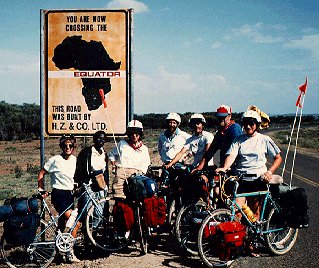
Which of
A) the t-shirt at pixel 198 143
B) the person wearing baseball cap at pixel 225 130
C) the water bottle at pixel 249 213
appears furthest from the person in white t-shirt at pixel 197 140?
the water bottle at pixel 249 213

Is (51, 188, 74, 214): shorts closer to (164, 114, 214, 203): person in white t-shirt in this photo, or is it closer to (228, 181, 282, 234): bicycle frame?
(164, 114, 214, 203): person in white t-shirt

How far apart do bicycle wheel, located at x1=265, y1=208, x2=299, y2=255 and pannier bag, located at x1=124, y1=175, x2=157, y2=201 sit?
1811 millimetres

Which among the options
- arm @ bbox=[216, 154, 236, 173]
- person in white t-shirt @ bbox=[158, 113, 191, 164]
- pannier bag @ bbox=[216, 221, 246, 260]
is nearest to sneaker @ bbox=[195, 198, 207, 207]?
arm @ bbox=[216, 154, 236, 173]

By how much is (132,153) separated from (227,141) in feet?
5.07

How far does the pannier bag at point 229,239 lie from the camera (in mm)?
5543

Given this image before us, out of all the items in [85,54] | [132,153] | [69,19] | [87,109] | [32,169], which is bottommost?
[32,169]

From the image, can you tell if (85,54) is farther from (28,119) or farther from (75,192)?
(28,119)

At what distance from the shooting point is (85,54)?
7500 mm

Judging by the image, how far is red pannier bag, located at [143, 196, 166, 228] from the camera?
20.8 feet

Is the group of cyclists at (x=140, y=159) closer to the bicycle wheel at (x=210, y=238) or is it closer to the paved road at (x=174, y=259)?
the paved road at (x=174, y=259)

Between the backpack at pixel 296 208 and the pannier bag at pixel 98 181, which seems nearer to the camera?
the backpack at pixel 296 208

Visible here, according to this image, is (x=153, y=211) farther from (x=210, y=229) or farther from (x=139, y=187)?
(x=210, y=229)

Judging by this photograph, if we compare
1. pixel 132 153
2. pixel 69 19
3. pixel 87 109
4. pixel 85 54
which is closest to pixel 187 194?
pixel 132 153

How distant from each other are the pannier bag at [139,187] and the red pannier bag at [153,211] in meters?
0.09
